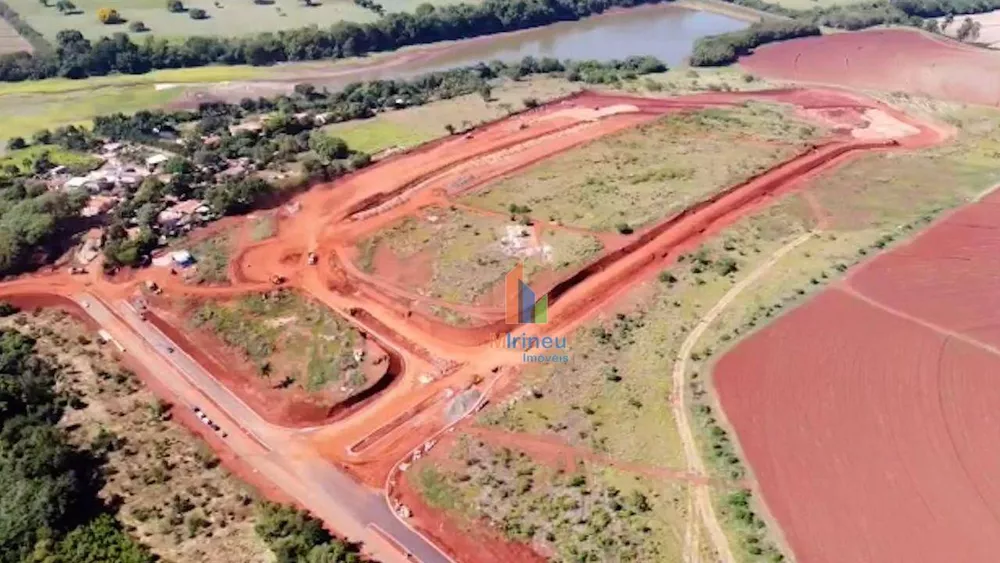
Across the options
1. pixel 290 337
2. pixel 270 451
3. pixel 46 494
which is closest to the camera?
pixel 46 494

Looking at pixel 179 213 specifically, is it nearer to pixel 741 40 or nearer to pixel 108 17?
pixel 108 17

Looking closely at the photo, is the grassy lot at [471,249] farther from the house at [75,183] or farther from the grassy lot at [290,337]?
the house at [75,183]

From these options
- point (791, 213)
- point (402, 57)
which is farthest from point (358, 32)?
point (791, 213)

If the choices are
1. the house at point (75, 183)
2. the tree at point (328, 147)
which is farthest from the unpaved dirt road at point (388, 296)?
the house at point (75, 183)

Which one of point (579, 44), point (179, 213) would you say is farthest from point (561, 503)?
point (579, 44)

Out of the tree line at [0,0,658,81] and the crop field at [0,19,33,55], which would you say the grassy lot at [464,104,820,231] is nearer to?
the tree line at [0,0,658,81]
